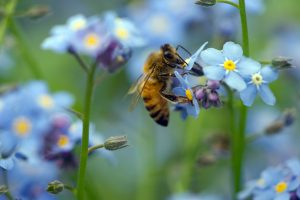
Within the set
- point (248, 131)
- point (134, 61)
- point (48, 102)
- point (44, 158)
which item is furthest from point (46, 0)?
point (44, 158)

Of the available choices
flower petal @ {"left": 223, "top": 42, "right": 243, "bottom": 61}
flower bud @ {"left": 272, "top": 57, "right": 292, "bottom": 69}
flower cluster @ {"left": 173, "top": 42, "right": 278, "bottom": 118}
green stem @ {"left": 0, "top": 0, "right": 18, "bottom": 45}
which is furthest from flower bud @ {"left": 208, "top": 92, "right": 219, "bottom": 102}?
green stem @ {"left": 0, "top": 0, "right": 18, "bottom": 45}

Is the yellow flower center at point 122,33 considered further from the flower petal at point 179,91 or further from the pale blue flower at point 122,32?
the flower petal at point 179,91

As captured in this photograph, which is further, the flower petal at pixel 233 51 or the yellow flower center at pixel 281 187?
the yellow flower center at pixel 281 187

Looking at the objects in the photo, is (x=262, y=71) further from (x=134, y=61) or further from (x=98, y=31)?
(x=134, y=61)

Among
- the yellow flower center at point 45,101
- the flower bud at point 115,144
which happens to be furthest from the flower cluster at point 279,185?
the yellow flower center at point 45,101

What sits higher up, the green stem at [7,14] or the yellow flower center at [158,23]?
the green stem at [7,14]

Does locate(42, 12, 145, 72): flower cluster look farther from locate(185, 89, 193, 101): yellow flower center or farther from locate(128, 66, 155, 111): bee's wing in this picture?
locate(185, 89, 193, 101): yellow flower center

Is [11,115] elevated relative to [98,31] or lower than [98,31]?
lower
